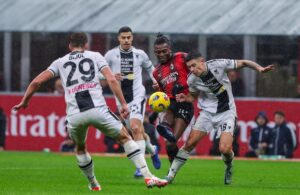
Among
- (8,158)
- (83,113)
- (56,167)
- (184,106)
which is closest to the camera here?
(83,113)

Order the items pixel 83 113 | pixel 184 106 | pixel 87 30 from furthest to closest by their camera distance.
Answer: pixel 87 30 < pixel 184 106 < pixel 83 113

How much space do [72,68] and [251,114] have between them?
1549 centimetres

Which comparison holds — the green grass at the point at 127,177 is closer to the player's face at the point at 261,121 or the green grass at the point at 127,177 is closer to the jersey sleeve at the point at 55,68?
the jersey sleeve at the point at 55,68

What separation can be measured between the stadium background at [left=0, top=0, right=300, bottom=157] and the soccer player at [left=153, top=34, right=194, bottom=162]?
37.2ft

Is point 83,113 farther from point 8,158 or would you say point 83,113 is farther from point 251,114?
point 251,114

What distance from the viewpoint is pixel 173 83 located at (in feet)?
62.2

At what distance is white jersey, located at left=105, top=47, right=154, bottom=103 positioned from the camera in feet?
66.0

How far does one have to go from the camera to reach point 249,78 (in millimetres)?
31219

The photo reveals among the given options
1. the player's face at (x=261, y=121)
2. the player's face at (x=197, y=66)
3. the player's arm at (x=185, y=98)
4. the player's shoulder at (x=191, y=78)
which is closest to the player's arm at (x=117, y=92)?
the player's face at (x=197, y=66)

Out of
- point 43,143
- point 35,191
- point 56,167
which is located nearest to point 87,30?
point 43,143

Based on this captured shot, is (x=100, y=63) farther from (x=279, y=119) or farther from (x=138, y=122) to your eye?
(x=279, y=119)

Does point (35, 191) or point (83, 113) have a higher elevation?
point (83, 113)

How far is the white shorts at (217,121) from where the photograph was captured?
1798cm

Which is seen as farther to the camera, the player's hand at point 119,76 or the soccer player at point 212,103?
the player's hand at point 119,76
